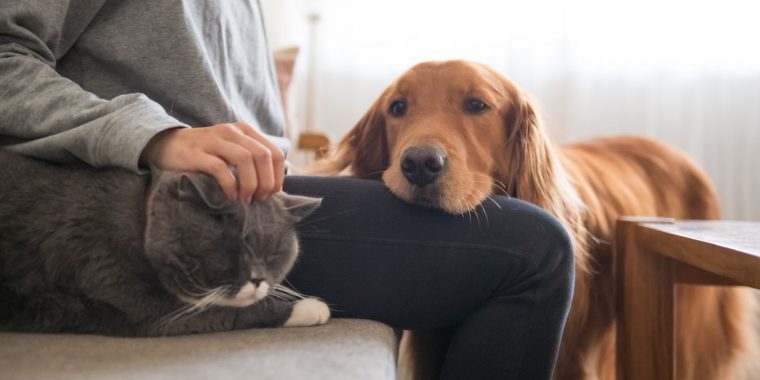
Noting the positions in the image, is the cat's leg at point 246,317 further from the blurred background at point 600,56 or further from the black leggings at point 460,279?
the blurred background at point 600,56

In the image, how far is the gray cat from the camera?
2.65 feet

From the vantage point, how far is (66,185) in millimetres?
904

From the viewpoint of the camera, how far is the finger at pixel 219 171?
2.70ft

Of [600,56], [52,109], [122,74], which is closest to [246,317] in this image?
[52,109]

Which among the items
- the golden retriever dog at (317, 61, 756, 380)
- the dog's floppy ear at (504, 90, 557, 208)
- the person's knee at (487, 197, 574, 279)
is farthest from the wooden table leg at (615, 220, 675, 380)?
the person's knee at (487, 197, 574, 279)

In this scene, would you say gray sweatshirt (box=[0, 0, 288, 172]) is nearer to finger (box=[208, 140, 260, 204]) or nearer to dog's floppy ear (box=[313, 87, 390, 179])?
finger (box=[208, 140, 260, 204])

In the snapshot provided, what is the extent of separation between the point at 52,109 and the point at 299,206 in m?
0.43

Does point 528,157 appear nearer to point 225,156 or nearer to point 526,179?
point 526,179

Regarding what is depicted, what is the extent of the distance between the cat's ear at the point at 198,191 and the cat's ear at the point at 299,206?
0.50 ft

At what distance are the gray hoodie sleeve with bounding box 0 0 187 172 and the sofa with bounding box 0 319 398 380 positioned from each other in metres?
0.27

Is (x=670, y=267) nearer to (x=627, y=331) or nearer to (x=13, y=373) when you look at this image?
(x=627, y=331)

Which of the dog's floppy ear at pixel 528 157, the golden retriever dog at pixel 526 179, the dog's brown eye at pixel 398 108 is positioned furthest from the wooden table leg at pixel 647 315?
the dog's brown eye at pixel 398 108

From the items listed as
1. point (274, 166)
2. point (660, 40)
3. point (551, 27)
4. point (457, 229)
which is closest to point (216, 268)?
point (274, 166)

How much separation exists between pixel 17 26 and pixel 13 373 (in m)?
0.62
